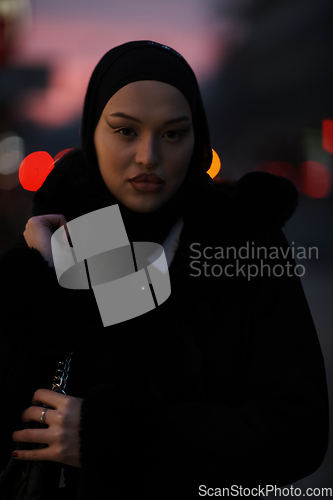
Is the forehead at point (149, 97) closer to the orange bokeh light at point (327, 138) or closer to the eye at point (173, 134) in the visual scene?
the eye at point (173, 134)

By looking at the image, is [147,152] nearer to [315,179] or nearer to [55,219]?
[55,219]

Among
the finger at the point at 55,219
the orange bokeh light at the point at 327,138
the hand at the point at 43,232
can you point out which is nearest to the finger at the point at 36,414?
the hand at the point at 43,232

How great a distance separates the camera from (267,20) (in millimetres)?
21391

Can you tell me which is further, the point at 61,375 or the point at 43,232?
the point at 43,232

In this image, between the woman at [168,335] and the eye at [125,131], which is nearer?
the woman at [168,335]

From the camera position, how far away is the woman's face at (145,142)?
129 centimetres

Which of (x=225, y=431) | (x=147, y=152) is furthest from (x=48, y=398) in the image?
(x=147, y=152)

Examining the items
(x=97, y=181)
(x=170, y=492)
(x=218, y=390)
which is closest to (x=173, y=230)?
(x=97, y=181)

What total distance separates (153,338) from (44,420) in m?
0.37

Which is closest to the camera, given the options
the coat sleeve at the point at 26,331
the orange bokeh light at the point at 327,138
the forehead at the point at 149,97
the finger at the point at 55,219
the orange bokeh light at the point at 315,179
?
the coat sleeve at the point at 26,331

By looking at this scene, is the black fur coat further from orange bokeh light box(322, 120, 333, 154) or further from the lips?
orange bokeh light box(322, 120, 333, 154)

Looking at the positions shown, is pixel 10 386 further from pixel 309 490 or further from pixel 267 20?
pixel 267 20

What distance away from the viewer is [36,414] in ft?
3.80

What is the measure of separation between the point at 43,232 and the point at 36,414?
55cm
